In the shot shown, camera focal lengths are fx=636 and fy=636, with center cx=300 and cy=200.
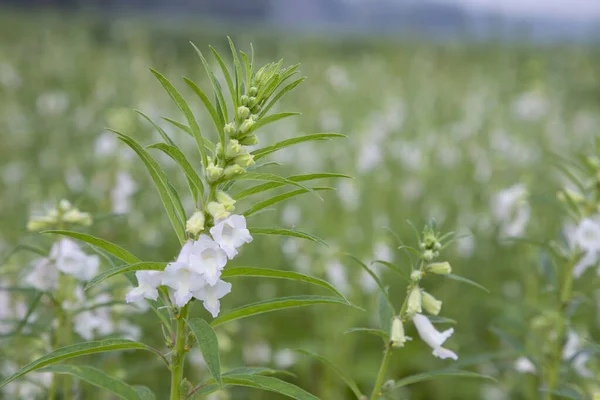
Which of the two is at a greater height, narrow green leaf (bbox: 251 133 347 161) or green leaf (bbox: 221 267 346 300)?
narrow green leaf (bbox: 251 133 347 161)

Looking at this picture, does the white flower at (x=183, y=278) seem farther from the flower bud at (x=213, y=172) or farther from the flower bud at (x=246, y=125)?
the flower bud at (x=246, y=125)

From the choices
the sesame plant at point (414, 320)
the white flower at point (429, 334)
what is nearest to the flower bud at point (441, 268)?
the sesame plant at point (414, 320)

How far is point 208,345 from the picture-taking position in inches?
43.3

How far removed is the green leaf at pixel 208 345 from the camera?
104 centimetres

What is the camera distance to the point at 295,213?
460cm

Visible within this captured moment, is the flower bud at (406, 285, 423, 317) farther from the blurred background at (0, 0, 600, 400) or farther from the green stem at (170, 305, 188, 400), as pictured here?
the green stem at (170, 305, 188, 400)

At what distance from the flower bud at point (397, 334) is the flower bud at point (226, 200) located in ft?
1.44

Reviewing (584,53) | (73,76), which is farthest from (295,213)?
(584,53)

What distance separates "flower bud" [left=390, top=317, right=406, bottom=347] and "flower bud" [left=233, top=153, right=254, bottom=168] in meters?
0.47

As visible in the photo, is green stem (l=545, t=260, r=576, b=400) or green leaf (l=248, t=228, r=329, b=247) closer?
green leaf (l=248, t=228, r=329, b=247)

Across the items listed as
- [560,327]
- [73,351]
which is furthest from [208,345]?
[560,327]

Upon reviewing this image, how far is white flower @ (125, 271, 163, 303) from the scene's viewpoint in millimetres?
1206

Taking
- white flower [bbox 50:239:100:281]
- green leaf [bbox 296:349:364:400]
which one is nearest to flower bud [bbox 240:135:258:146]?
green leaf [bbox 296:349:364:400]

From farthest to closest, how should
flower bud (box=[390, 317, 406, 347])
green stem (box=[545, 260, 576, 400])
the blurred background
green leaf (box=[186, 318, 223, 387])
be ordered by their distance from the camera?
the blurred background → green stem (box=[545, 260, 576, 400]) → flower bud (box=[390, 317, 406, 347]) → green leaf (box=[186, 318, 223, 387])
